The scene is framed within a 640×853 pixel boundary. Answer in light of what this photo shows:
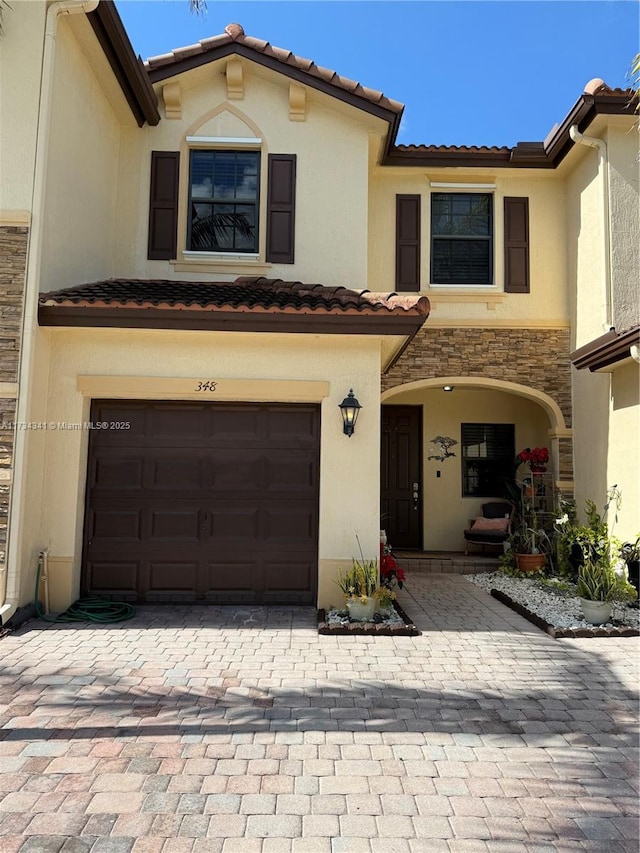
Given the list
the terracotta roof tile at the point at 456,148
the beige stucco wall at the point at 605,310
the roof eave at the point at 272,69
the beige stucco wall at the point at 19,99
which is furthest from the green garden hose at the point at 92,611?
the terracotta roof tile at the point at 456,148

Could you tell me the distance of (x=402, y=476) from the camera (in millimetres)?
12359

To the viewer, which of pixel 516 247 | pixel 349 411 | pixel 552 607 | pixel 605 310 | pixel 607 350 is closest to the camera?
pixel 349 411

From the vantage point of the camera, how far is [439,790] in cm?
342

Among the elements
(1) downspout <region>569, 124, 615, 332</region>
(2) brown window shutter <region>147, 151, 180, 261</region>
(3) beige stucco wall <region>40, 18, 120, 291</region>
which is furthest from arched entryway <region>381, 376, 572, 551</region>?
(3) beige stucco wall <region>40, 18, 120, 291</region>

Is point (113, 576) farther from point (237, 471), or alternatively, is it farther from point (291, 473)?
point (291, 473)

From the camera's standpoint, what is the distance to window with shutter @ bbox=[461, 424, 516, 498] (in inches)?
483

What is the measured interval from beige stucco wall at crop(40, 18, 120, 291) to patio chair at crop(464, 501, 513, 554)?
8054mm

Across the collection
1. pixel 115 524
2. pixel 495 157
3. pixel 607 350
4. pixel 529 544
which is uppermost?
pixel 495 157

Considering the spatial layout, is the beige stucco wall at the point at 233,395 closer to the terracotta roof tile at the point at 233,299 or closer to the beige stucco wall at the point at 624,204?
the terracotta roof tile at the point at 233,299

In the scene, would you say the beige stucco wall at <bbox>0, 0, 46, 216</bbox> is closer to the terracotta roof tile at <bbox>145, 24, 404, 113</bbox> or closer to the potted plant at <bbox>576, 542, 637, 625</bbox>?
the terracotta roof tile at <bbox>145, 24, 404, 113</bbox>

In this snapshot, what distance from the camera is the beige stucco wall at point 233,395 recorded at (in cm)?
729

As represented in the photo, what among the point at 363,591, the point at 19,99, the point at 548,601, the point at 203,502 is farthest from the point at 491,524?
the point at 19,99

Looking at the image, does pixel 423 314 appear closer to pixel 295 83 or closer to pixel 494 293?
pixel 494 293

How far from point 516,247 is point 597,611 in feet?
21.9
